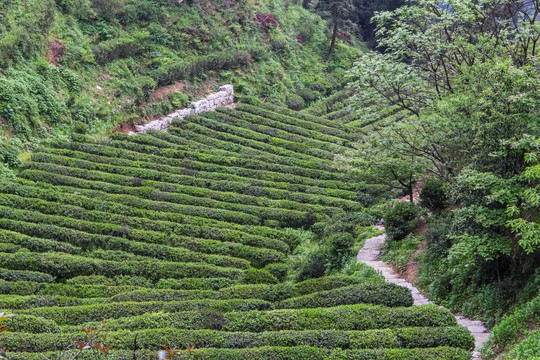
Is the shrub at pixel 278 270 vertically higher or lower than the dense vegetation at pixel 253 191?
lower

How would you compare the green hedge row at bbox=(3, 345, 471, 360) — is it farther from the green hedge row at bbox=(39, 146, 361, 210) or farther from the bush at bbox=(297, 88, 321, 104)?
the bush at bbox=(297, 88, 321, 104)

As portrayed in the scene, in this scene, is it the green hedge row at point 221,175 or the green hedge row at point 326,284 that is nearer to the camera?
the green hedge row at point 326,284

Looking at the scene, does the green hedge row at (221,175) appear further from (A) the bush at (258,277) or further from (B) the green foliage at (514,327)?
(B) the green foliage at (514,327)

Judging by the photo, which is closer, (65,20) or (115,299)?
(115,299)

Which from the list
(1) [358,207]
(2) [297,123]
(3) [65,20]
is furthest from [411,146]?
(3) [65,20]

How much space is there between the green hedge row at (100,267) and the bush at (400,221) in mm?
6066

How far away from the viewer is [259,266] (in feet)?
62.8

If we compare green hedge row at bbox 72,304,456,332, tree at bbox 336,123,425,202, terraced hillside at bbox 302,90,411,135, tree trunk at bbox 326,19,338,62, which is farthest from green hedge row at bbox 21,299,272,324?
tree trunk at bbox 326,19,338,62

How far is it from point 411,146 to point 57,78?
21186mm

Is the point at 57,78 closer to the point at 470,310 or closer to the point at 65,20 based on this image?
the point at 65,20

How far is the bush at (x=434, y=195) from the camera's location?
758 inches

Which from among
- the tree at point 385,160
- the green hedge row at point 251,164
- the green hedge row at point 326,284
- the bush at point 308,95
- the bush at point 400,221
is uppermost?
the bush at point 308,95

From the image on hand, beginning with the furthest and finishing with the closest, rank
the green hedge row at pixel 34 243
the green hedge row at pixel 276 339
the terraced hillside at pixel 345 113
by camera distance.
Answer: the terraced hillside at pixel 345 113, the green hedge row at pixel 34 243, the green hedge row at pixel 276 339

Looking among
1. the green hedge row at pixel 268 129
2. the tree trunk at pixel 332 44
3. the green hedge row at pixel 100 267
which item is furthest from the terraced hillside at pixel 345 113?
the green hedge row at pixel 100 267
